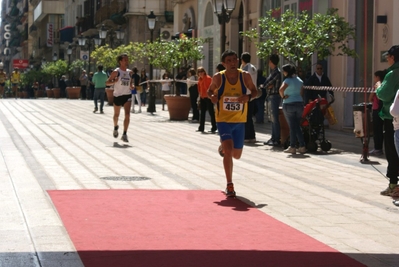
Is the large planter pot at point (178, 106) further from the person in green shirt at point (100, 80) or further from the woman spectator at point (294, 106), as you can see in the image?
the woman spectator at point (294, 106)

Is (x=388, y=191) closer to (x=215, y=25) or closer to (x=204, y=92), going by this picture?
(x=204, y=92)

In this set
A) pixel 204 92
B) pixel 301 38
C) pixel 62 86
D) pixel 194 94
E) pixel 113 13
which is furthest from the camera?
pixel 62 86

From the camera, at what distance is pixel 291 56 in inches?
806

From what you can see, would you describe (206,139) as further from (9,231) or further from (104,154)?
(9,231)

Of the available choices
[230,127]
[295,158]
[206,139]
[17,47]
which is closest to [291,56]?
[206,139]

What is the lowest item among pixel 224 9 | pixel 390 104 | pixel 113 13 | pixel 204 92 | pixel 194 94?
pixel 194 94

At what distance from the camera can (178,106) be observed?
29.1 m

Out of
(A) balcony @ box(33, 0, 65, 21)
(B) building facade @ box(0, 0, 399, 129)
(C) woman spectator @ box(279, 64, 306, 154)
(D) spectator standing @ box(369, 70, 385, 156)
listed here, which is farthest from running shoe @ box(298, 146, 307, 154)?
(A) balcony @ box(33, 0, 65, 21)

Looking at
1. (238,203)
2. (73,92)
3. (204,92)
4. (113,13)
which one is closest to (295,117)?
(204,92)

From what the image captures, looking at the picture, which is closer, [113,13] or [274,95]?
[274,95]

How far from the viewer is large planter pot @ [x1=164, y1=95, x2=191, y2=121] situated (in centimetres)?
2911

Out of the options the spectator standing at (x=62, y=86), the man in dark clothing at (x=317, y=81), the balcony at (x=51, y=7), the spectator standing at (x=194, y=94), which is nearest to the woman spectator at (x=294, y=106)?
the man in dark clothing at (x=317, y=81)

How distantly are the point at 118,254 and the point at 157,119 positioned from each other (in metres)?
22.8

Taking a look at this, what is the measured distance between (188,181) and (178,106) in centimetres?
1675
